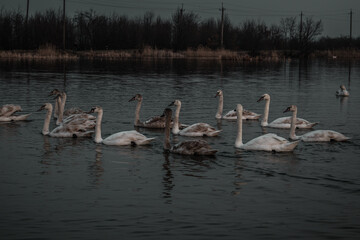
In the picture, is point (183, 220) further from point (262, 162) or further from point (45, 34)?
point (45, 34)

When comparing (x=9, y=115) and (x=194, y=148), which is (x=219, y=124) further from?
(x=9, y=115)

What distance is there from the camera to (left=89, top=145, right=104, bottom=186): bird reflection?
415 inches

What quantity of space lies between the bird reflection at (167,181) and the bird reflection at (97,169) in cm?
114

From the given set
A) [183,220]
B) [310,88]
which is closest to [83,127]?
[183,220]

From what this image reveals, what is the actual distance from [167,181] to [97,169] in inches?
61.3

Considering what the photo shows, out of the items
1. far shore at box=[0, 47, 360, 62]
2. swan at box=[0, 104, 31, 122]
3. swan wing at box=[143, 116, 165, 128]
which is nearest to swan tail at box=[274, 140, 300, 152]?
swan wing at box=[143, 116, 165, 128]

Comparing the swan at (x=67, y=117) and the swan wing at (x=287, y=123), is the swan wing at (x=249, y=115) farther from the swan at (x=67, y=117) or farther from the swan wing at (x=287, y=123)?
the swan at (x=67, y=117)

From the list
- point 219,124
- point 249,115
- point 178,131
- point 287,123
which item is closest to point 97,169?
point 178,131

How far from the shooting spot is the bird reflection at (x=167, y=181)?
9.55 meters

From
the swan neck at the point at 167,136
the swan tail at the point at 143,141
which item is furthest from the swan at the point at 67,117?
the swan neck at the point at 167,136

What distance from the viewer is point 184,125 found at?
1612 centimetres

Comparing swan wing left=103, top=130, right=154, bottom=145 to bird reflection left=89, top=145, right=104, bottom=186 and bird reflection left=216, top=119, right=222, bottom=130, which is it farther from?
bird reflection left=216, top=119, right=222, bottom=130

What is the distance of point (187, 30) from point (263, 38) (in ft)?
45.4

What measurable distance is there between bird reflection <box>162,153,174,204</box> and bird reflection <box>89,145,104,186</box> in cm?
114
